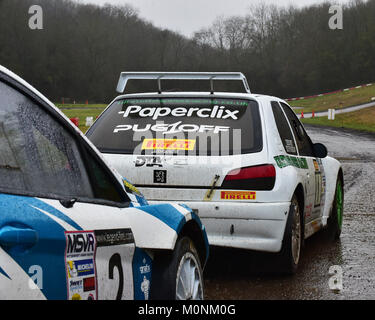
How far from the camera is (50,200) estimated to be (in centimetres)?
253

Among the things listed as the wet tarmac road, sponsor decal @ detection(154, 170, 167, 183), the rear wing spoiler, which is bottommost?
the wet tarmac road

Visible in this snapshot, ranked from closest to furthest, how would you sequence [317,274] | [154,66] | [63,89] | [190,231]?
1. [190,231]
2. [317,274]
3. [63,89]
4. [154,66]

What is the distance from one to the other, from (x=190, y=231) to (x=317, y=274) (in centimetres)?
253

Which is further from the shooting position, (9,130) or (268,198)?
(268,198)

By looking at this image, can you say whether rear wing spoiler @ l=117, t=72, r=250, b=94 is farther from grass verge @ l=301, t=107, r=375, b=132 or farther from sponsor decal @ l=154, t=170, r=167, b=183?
grass verge @ l=301, t=107, r=375, b=132

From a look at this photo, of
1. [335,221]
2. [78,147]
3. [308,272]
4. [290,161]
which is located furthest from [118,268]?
[335,221]

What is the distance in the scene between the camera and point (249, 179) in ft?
18.4

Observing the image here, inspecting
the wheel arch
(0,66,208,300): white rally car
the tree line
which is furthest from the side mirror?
the tree line

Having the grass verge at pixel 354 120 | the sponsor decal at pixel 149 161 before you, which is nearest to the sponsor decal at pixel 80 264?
the sponsor decal at pixel 149 161

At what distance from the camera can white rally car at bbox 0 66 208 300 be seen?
2273 mm

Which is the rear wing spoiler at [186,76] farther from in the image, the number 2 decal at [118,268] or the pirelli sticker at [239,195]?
the number 2 decal at [118,268]
